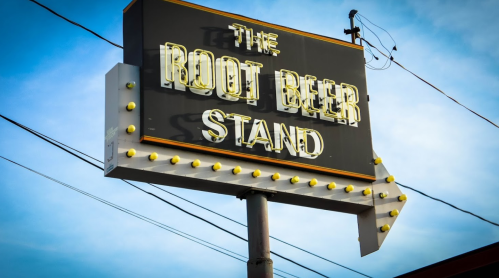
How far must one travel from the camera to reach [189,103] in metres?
14.6

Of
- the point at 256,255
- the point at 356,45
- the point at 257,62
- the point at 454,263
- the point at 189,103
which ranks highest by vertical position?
the point at 356,45

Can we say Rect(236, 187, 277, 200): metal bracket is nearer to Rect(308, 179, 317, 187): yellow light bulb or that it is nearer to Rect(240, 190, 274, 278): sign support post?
Rect(240, 190, 274, 278): sign support post

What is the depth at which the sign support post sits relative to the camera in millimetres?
14008

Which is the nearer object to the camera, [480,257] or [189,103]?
[480,257]

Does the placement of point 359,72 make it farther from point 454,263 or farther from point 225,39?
point 454,263

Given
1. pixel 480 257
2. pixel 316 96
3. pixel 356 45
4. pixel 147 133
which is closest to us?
pixel 480 257

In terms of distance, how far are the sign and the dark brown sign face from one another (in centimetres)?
2

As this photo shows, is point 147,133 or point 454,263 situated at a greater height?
point 147,133

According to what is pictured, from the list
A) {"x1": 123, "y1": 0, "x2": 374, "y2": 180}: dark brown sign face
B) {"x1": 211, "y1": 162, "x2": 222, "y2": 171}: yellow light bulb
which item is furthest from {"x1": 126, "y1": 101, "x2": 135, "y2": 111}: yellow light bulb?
{"x1": 211, "y1": 162, "x2": 222, "y2": 171}: yellow light bulb

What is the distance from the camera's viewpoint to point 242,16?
1588cm

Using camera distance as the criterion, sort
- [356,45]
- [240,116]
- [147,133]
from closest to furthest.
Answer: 1. [147,133]
2. [240,116]
3. [356,45]

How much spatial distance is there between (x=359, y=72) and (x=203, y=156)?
14.9 ft

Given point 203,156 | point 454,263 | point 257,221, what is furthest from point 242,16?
point 454,263

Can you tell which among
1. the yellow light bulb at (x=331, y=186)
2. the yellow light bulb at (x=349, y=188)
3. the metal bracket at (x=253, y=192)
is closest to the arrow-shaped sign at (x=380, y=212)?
the yellow light bulb at (x=349, y=188)
